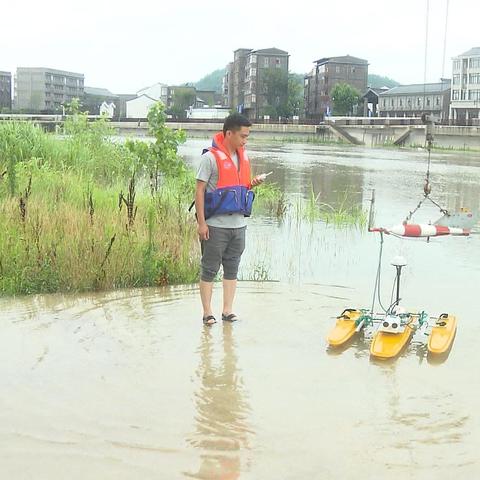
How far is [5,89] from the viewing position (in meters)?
170

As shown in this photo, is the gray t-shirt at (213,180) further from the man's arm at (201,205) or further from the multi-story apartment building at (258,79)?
the multi-story apartment building at (258,79)

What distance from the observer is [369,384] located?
16.5 feet

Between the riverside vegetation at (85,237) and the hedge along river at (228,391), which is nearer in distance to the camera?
the hedge along river at (228,391)

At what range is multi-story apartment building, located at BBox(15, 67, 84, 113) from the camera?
6614 inches

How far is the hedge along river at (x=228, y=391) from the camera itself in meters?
3.80

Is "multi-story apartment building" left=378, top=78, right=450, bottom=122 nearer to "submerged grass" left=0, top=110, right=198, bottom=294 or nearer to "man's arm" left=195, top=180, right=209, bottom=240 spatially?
"submerged grass" left=0, top=110, right=198, bottom=294

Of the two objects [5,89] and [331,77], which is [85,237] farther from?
[5,89]

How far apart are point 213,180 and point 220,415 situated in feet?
7.18

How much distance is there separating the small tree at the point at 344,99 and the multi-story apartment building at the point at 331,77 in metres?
6.20

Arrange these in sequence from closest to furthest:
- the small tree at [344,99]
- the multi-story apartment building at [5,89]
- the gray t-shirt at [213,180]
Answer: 1. the gray t-shirt at [213,180]
2. the small tree at [344,99]
3. the multi-story apartment building at [5,89]

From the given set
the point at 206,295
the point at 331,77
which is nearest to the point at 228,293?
the point at 206,295

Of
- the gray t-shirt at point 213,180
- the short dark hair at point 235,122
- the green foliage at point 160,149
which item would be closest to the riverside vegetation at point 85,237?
the green foliage at point 160,149

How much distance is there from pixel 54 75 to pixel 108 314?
175043 millimetres

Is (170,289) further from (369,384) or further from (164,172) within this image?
(164,172)
